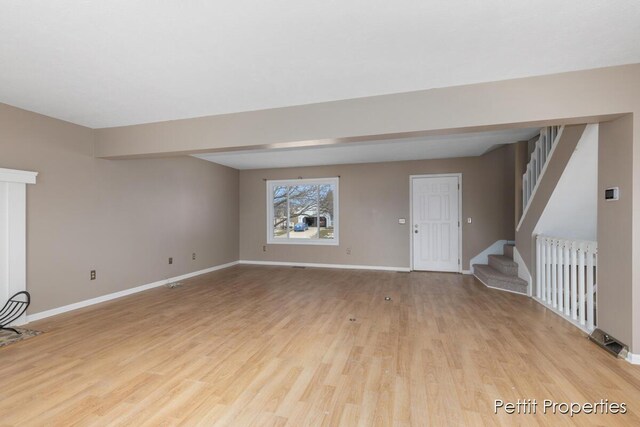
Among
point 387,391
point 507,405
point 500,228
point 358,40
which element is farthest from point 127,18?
point 500,228

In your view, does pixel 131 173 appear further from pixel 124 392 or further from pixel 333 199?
pixel 333 199

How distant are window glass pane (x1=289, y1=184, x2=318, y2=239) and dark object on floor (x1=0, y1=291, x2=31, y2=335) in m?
4.65

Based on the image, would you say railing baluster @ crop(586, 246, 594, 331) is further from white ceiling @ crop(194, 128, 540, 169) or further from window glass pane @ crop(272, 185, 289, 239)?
window glass pane @ crop(272, 185, 289, 239)

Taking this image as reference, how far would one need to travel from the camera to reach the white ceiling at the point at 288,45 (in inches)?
64.1

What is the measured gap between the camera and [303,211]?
6.97 metres

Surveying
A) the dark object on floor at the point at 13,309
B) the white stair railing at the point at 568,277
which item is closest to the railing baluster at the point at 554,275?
the white stair railing at the point at 568,277

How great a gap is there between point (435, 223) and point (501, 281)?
1820 millimetres

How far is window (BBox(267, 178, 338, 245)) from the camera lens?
22.0 ft

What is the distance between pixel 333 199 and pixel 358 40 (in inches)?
190

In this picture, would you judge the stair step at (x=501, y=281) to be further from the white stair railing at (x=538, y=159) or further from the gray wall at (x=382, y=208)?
the white stair railing at (x=538, y=159)

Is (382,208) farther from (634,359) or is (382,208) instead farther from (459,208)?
(634,359)

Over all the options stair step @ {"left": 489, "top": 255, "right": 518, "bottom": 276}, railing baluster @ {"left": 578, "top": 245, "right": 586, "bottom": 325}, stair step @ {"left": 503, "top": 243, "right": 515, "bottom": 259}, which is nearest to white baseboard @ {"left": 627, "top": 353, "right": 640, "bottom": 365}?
railing baluster @ {"left": 578, "top": 245, "right": 586, "bottom": 325}

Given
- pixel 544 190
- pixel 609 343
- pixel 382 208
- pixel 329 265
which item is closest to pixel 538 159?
pixel 544 190

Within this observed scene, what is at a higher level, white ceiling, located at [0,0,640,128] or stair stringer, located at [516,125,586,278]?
white ceiling, located at [0,0,640,128]
